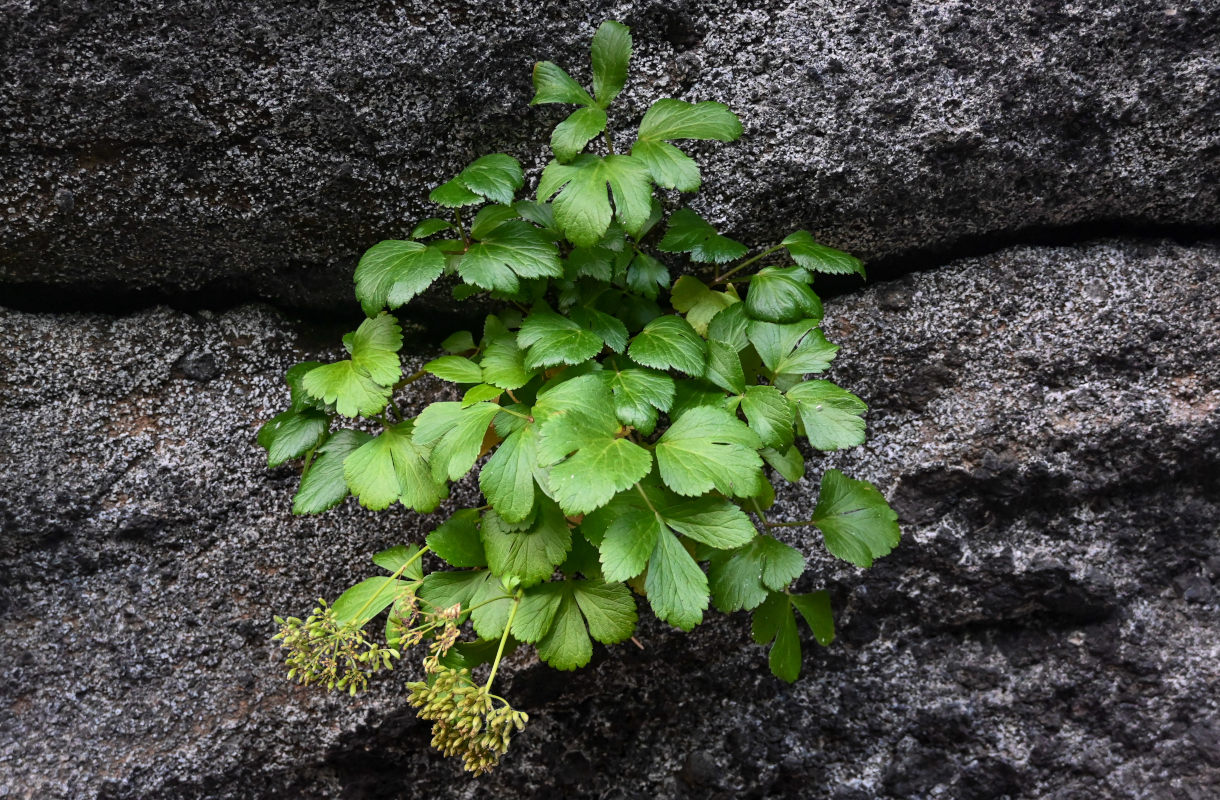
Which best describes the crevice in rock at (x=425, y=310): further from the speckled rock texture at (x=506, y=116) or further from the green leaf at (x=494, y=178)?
the green leaf at (x=494, y=178)

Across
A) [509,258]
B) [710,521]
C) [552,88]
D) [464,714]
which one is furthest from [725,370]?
[464,714]

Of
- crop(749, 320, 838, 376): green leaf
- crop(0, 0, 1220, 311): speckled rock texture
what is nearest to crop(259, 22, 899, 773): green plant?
crop(749, 320, 838, 376): green leaf

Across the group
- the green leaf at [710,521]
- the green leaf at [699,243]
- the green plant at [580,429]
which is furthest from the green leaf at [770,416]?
the green leaf at [699,243]

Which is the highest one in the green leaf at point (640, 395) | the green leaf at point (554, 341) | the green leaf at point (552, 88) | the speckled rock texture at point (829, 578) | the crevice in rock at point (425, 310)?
the green leaf at point (552, 88)

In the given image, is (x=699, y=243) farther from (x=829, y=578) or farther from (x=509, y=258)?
(x=829, y=578)

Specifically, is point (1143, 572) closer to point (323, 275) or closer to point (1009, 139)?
point (1009, 139)

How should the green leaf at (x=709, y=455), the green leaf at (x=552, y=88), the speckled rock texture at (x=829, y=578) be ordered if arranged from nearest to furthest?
1. the green leaf at (x=709, y=455)
2. the green leaf at (x=552, y=88)
3. the speckled rock texture at (x=829, y=578)

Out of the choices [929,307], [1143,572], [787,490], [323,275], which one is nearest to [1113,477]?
[1143,572]

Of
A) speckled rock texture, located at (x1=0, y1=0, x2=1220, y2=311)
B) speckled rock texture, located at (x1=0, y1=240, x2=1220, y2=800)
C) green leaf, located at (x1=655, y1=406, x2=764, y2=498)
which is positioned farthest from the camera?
speckled rock texture, located at (x1=0, y1=240, x2=1220, y2=800)

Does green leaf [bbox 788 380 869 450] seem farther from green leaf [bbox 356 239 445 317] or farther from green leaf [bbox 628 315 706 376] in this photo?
green leaf [bbox 356 239 445 317]
